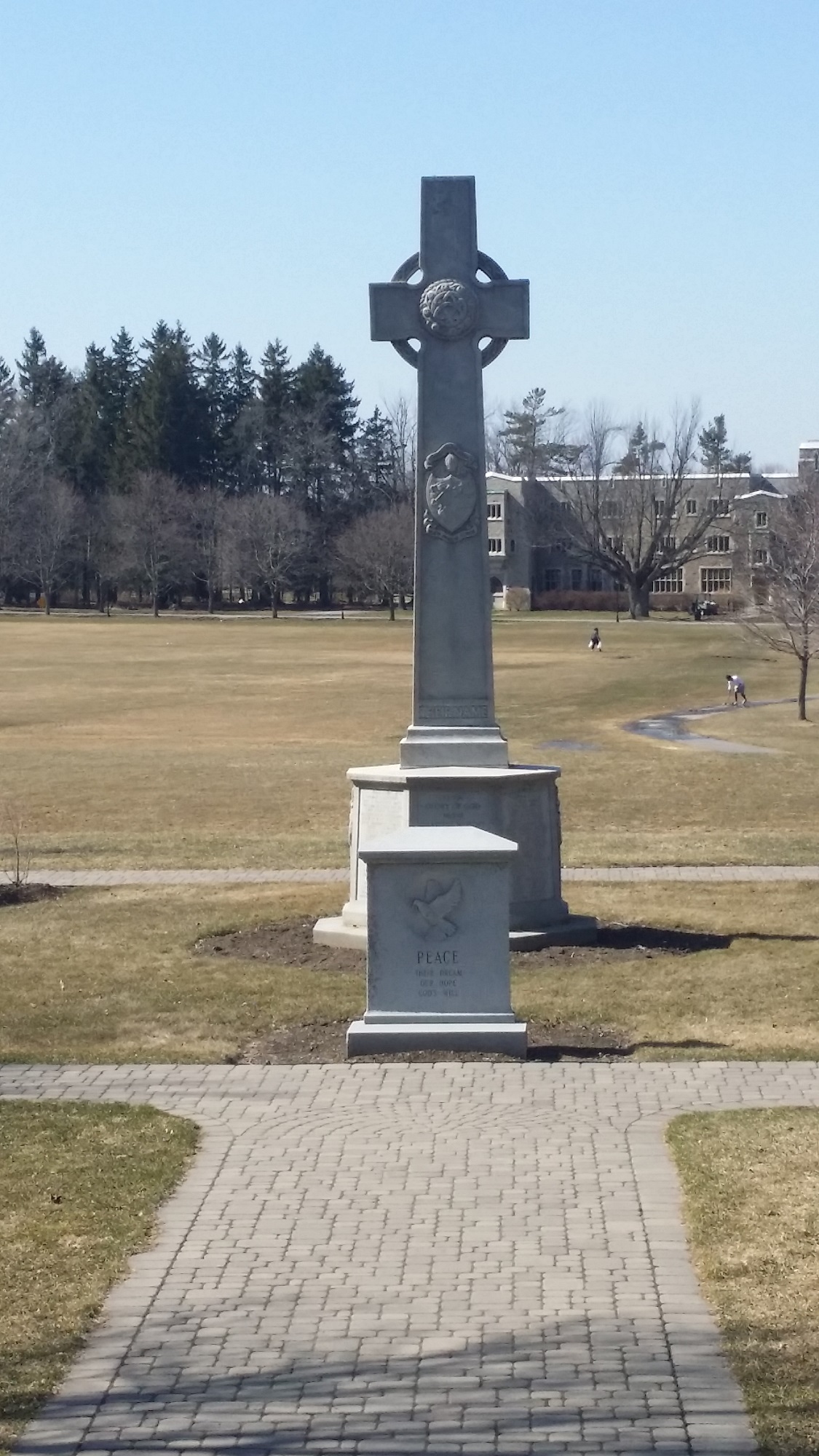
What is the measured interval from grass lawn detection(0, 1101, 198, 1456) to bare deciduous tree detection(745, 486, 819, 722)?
1491 inches

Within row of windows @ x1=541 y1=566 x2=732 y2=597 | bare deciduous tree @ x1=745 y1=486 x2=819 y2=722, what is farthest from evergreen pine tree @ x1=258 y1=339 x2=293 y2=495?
bare deciduous tree @ x1=745 y1=486 x2=819 y2=722

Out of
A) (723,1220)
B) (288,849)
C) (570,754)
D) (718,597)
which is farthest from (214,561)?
(723,1220)

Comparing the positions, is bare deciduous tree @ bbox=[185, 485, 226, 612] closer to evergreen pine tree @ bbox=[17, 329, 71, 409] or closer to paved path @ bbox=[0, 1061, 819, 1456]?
evergreen pine tree @ bbox=[17, 329, 71, 409]

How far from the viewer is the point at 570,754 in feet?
113

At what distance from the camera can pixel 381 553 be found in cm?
9900

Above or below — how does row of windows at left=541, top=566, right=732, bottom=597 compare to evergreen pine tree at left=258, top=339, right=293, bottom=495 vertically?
below

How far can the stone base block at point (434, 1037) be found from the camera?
9805mm

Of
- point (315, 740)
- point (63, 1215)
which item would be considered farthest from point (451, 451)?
point (315, 740)

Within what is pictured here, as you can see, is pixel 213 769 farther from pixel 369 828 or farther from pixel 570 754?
pixel 369 828

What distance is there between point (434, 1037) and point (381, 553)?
89871mm

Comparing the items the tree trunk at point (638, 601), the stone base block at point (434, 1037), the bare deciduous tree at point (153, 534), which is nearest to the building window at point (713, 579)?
the tree trunk at point (638, 601)

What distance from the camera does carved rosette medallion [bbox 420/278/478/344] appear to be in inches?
515

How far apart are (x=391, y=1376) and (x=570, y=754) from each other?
1148 inches

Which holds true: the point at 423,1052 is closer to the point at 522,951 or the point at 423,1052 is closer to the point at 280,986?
the point at 280,986
